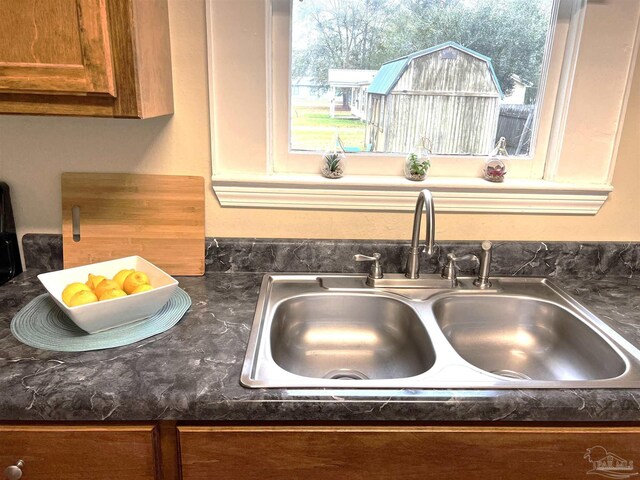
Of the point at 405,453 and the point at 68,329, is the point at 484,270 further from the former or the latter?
the point at 68,329

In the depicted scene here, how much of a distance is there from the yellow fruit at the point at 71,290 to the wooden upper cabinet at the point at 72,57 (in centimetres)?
38

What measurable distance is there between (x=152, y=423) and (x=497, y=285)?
99 centimetres

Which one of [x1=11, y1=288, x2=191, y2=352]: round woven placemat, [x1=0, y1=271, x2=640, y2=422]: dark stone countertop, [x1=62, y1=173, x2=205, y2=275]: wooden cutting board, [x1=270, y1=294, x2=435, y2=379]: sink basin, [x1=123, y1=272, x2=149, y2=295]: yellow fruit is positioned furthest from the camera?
[x1=62, y1=173, x2=205, y2=275]: wooden cutting board

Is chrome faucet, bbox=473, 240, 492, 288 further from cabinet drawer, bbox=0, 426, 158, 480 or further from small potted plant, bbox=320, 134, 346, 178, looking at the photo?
cabinet drawer, bbox=0, 426, 158, 480

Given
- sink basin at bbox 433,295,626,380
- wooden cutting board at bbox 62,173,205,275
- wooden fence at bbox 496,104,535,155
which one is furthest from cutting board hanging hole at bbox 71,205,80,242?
wooden fence at bbox 496,104,535,155

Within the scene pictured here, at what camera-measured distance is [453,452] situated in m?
0.90

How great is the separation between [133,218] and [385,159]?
76cm

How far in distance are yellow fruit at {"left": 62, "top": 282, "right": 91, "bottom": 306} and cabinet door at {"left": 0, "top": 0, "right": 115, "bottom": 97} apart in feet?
1.38

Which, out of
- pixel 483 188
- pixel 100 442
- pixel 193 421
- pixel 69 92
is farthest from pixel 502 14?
pixel 100 442

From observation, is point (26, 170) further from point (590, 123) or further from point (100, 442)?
point (590, 123)

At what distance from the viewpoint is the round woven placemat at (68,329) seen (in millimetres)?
1005

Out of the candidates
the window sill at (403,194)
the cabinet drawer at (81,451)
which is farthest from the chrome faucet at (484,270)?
the cabinet drawer at (81,451)

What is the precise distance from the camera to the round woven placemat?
1.00 meters

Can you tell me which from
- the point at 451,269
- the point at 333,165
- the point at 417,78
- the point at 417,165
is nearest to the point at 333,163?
the point at 333,165
